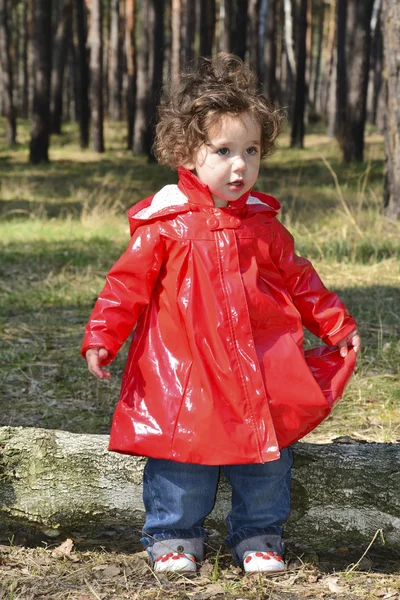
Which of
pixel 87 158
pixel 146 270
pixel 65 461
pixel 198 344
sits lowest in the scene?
pixel 87 158

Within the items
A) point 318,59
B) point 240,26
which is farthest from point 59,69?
point 318,59

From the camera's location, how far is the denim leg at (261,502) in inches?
102

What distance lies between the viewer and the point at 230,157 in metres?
2.56

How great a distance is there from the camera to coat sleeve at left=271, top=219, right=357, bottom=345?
8.77 feet

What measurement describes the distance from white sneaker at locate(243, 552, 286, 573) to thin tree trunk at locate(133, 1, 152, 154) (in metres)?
15.7

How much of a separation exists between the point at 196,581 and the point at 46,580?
1.55ft

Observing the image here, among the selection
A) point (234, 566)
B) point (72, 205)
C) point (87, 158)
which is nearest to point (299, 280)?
point (234, 566)

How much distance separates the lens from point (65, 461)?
2715mm

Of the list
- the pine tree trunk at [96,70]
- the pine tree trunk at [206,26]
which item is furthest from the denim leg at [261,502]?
the pine tree trunk at [206,26]

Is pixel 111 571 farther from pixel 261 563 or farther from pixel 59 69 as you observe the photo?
pixel 59 69

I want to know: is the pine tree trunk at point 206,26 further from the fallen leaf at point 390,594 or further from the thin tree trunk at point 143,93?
the fallen leaf at point 390,594

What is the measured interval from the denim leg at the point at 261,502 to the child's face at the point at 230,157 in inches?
34.9

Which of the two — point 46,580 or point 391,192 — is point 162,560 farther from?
point 391,192

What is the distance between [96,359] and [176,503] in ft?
1.79
